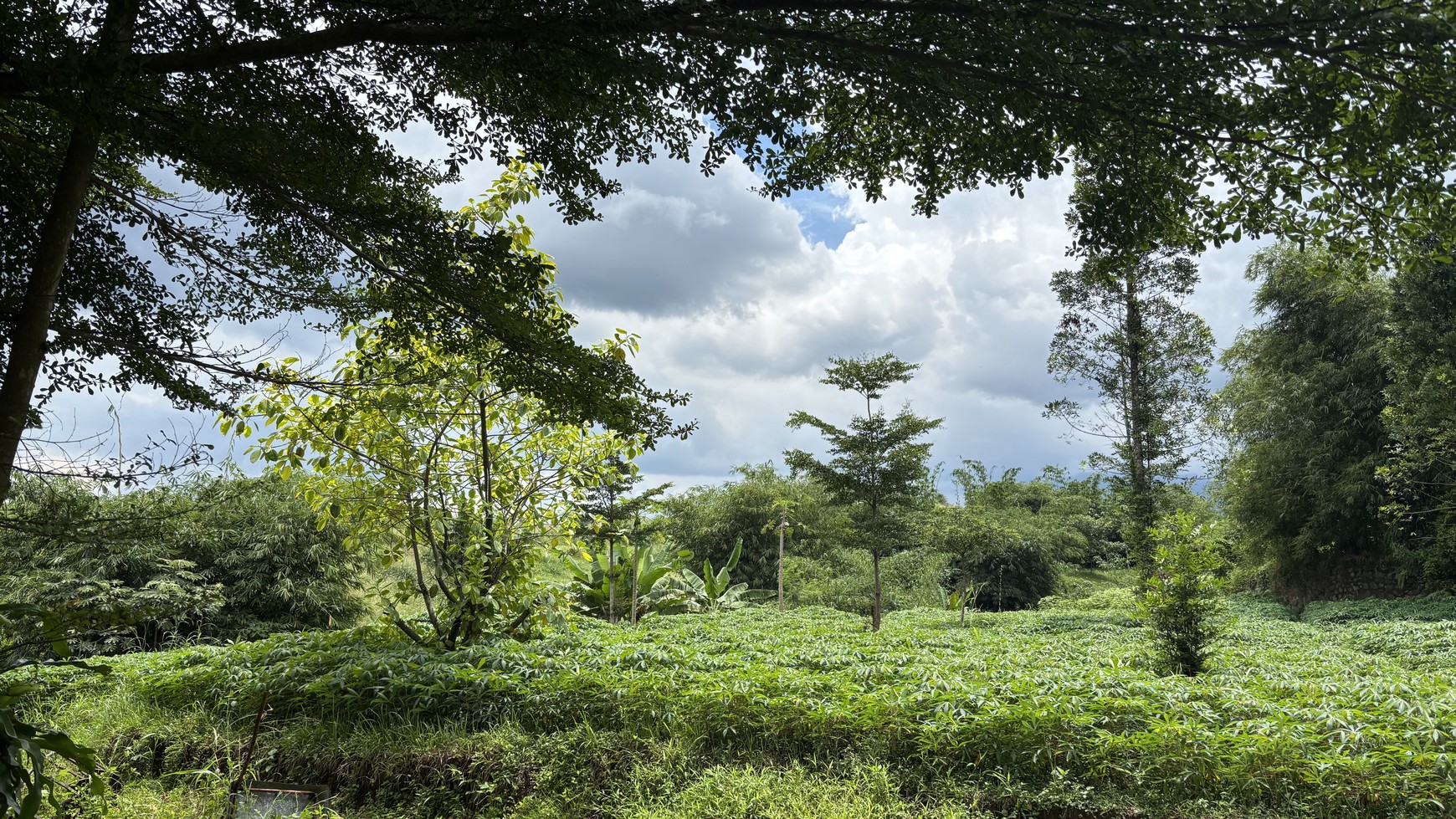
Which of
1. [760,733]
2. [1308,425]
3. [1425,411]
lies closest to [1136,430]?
[1425,411]

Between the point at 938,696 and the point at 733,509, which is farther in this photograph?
the point at 733,509

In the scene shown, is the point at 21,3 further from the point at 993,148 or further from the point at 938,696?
the point at 938,696

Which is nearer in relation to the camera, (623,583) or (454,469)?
(454,469)

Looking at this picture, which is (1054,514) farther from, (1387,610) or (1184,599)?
(1184,599)

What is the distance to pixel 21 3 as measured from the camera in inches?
112

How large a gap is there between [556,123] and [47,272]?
8.04ft

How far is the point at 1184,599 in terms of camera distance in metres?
6.15

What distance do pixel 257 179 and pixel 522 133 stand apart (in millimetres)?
1370

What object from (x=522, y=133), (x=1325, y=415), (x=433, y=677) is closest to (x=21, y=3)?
(x=522, y=133)

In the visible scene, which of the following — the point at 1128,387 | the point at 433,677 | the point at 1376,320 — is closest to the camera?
the point at 433,677

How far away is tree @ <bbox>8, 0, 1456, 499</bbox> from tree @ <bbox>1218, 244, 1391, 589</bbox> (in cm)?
1580

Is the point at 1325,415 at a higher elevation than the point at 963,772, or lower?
higher

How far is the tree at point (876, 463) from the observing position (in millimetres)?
12641

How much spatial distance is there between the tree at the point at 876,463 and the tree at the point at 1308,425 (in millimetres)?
9999
